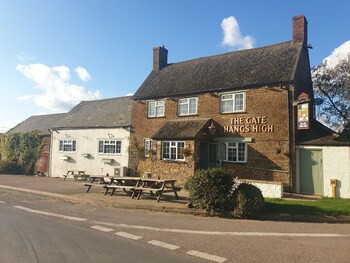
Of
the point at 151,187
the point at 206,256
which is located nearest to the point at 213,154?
the point at 151,187

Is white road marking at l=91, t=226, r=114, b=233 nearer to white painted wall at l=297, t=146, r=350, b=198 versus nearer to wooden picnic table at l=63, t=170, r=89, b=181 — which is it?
white painted wall at l=297, t=146, r=350, b=198

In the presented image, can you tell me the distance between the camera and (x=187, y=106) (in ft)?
69.8

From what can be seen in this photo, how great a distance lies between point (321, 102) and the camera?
20609 mm

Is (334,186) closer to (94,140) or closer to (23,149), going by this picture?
(94,140)


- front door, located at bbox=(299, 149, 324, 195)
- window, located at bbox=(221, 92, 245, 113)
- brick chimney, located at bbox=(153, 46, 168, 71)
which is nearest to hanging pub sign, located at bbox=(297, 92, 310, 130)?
front door, located at bbox=(299, 149, 324, 195)

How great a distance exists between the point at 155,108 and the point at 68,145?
9903mm

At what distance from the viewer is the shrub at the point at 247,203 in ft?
33.3

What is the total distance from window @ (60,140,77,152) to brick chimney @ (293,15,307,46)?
19477 millimetres

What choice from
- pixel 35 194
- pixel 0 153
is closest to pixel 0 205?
pixel 35 194

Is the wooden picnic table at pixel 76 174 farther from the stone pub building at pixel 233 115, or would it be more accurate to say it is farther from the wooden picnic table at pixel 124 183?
the wooden picnic table at pixel 124 183

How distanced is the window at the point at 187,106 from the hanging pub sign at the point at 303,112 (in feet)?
22.6

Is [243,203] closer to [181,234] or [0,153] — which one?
[181,234]

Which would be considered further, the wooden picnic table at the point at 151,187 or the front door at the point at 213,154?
the front door at the point at 213,154

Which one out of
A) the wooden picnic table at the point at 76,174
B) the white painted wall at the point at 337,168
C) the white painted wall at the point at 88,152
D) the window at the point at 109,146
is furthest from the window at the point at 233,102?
the wooden picnic table at the point at 76,174
